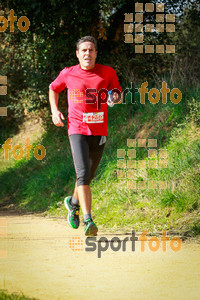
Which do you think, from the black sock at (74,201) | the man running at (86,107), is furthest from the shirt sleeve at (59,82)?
the black sock at (74,201)

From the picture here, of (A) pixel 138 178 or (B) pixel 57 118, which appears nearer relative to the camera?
(B) pixel 57 118

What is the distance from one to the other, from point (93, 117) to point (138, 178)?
12.0 feet

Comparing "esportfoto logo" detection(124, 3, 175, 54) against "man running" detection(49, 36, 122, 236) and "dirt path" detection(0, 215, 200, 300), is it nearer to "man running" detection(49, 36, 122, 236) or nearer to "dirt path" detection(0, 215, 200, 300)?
"dirt path" detection(0, 215, 200, 300)

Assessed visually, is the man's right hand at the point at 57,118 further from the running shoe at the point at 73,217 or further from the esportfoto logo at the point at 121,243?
the esportfoto logo at the point at 121,243

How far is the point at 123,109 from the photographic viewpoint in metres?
13.0

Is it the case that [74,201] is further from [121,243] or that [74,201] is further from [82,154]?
[121,243]

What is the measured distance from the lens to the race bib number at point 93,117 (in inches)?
234

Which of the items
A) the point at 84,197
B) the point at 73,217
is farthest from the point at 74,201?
the point at 84,197

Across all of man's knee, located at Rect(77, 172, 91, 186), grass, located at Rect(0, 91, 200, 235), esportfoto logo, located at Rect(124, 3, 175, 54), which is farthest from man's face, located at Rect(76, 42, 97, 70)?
esportfoto logo, located at Rect(124, 3, 175, 54)

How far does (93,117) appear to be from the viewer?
235 inches

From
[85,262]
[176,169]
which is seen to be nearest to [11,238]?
[85,262]

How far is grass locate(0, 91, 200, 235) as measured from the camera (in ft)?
27.2

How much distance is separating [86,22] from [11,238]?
755 cm

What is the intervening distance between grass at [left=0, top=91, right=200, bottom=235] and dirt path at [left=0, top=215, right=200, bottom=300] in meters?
1.09
